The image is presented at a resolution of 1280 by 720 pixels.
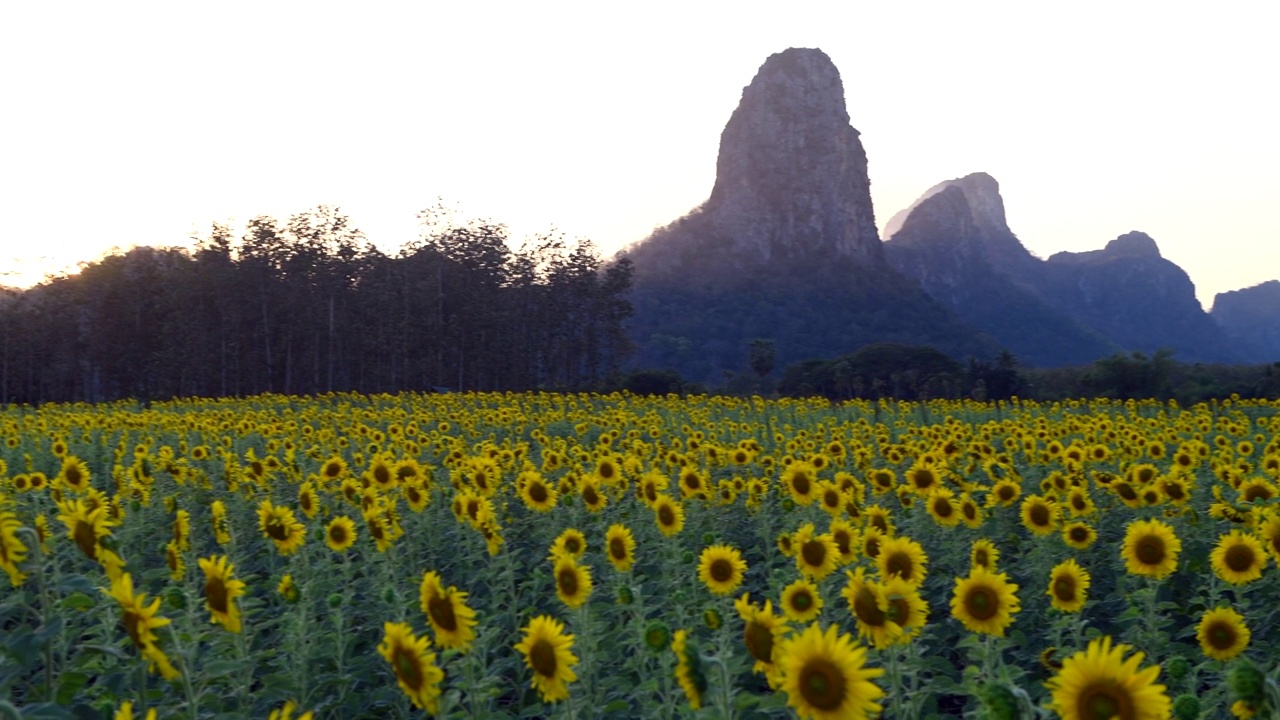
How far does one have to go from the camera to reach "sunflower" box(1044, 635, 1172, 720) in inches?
93.0

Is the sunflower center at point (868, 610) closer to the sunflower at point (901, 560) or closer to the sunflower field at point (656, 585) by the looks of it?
the sunflower field at point (656, 585)

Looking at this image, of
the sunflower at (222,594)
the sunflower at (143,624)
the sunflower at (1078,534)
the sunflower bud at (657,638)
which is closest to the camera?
the sunflower at (143,624)

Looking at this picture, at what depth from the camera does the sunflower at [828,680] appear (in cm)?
268

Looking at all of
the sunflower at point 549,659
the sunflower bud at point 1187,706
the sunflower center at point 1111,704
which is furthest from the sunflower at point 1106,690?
the sunflower at point 549,659

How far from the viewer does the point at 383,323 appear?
51625 millimetres

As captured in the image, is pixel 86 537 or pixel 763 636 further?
pixel 86 537

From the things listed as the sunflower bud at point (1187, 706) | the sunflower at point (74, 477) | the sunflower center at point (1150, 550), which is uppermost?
the sunflower at point (74, 477)

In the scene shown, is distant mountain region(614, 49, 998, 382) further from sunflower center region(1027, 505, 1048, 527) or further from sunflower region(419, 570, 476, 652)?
sunflower region(419, 570, 476, 652)

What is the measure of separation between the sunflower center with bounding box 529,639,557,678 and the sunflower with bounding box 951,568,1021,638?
1699 mm

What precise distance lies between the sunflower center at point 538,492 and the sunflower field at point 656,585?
0.07 ft

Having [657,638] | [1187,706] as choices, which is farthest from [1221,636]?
[657,638]

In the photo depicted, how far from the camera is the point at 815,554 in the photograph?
15.6ft

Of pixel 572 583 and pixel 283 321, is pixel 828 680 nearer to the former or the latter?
pixel 572 583

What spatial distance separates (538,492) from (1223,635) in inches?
170
